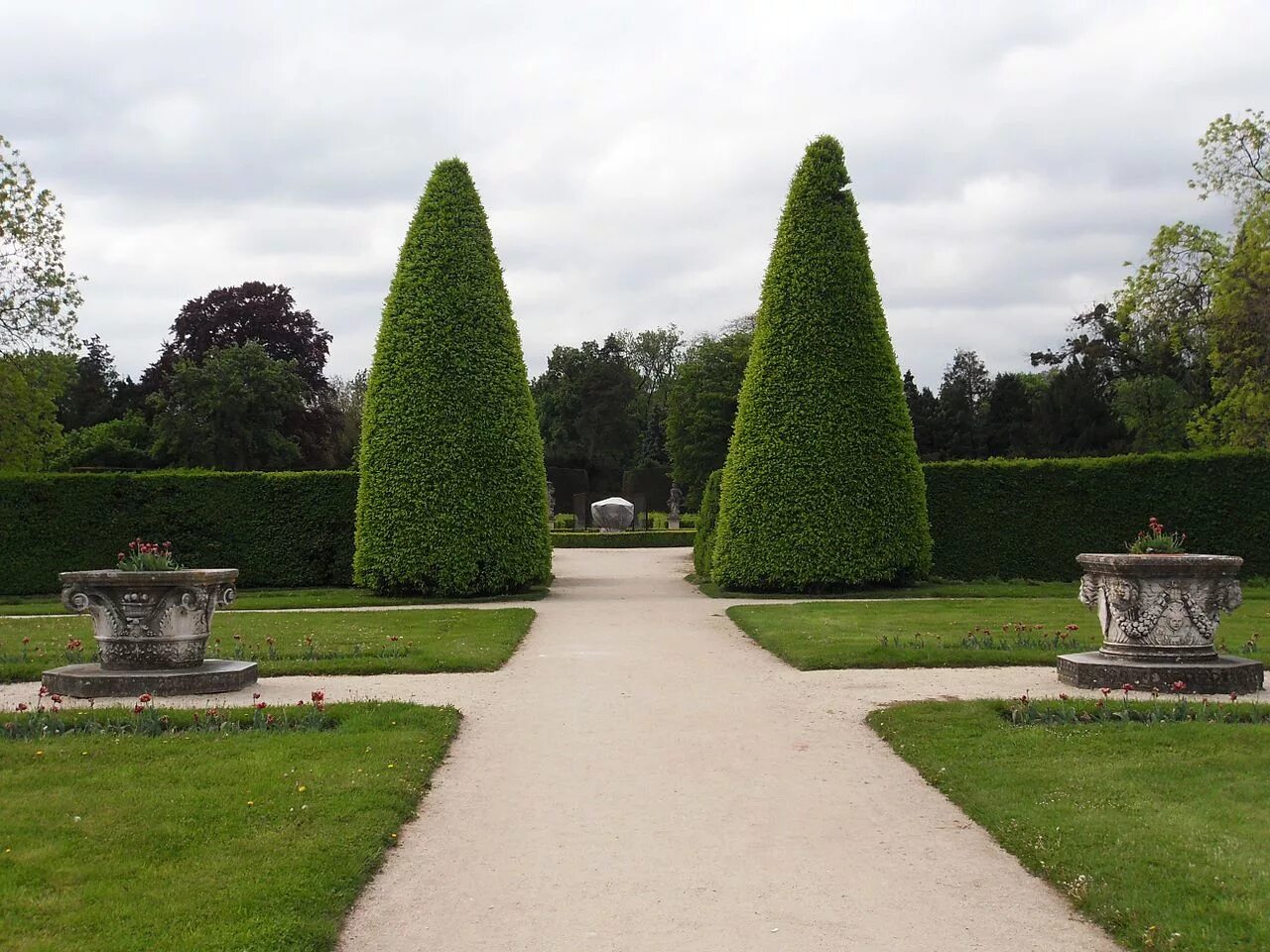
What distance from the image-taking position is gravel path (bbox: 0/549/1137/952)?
426cm

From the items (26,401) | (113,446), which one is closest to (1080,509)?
(26,401)

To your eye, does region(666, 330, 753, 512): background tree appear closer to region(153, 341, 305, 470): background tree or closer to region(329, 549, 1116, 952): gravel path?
region(153, 341, 305, 470): background tree

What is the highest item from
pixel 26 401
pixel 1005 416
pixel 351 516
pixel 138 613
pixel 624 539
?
pixel 1005 416

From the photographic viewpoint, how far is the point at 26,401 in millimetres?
26828

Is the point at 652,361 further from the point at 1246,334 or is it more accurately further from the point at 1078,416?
the point at 1246,334

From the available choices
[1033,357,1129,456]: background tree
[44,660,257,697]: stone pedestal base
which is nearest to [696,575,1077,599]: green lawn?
[44,660,257,697]: stone pedestal base

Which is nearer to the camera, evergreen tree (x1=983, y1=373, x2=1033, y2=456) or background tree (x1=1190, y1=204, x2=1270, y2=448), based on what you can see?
background tree (x1=1190, y1=204, x2=1270, y2=448)

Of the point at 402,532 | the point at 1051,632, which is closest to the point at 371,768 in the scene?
the point at 1051,632

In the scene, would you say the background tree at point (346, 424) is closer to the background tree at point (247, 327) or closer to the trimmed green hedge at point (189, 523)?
the background tree at point (247, 327)

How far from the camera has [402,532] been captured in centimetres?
1958

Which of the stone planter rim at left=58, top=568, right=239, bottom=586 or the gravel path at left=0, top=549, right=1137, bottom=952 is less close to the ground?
the stone planter rim at left=58, top=568, right=239, bottom=586

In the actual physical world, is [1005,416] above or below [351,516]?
above

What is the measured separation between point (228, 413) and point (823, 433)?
3113 centimetres

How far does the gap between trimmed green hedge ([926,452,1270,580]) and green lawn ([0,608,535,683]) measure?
953 centimetres
